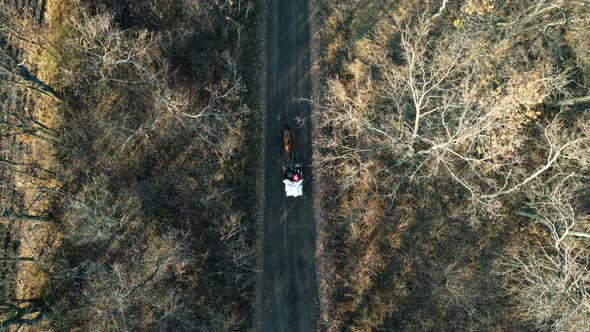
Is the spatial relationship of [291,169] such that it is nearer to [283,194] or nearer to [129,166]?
[283,194]

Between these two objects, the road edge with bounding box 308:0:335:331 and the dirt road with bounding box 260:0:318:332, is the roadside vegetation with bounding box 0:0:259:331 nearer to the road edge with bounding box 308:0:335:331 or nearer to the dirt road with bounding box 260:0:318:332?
the dirt road with bounding box 260:0:318:332

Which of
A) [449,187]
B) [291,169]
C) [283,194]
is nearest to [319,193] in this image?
[283,194]

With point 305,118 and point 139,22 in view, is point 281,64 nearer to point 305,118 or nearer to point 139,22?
point 305,118

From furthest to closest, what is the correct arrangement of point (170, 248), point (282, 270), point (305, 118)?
point (305, 118) < point (282, 270) < point (170, 248)

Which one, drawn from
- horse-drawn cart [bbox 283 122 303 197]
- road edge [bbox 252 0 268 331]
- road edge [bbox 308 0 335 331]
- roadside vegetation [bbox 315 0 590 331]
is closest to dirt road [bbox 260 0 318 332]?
road edge [bbox 252 0 268 331]

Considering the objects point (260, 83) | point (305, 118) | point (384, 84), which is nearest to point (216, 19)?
point (260, 83)
